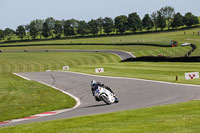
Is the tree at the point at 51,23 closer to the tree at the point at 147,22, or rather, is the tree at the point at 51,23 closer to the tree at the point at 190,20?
the tree at the point at 147,22

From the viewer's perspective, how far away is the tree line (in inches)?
5891

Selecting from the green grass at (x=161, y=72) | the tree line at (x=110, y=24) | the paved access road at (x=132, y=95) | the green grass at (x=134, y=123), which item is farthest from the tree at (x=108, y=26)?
the green grass at (x=134, y=123)

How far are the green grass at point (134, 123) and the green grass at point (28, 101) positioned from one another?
16.1ft

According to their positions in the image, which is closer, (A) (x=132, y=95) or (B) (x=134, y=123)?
(B) (x=134, y=123)

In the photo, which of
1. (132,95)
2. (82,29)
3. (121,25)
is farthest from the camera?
(82,29)

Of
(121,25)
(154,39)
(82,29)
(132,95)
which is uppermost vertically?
(121,25)

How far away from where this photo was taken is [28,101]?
18.0 m

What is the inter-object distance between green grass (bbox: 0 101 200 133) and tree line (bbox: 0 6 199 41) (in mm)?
137438

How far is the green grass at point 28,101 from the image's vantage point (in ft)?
50.8

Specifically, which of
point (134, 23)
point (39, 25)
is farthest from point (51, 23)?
point (134, 23)

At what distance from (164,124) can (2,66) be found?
2226 inches

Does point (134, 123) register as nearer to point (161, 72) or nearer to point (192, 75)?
point (192, 75)

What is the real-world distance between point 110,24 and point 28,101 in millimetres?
149008

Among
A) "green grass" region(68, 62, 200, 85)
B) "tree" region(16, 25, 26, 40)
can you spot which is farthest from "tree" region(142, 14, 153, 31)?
"green grass" region(68, 62, 200, 85)
